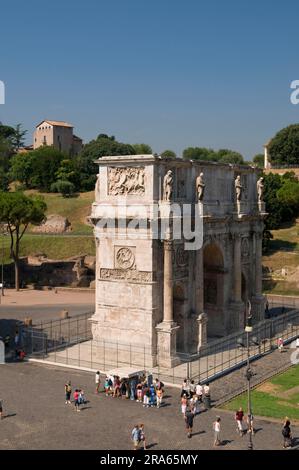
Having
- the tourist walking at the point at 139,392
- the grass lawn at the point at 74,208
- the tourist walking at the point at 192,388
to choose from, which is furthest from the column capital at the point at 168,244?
the grass lawn at the point at 74,208

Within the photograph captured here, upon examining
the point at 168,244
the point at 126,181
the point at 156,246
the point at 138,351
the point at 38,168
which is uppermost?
the point at 38,168

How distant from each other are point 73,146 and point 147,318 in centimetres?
12742

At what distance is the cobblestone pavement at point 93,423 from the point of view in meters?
24.5

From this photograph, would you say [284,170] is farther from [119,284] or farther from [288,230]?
[119,284]

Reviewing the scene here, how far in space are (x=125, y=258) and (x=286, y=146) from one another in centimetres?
9039

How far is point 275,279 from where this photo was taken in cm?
6644

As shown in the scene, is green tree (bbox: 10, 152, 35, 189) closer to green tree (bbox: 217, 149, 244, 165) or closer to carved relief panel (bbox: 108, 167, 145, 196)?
green tree (bbox: 217, 149, 244, 165)

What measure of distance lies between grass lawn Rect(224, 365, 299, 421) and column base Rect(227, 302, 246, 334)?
7.92 m

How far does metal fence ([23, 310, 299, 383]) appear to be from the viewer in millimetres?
34719

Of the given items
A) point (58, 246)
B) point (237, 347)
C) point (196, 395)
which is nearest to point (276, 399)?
point (196, 395)

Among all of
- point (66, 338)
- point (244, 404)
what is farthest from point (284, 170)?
point (244, 404)

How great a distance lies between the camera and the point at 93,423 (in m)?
26.7

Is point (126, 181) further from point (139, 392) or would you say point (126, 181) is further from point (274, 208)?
point (274, 208)

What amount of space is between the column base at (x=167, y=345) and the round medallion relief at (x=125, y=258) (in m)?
3.99
